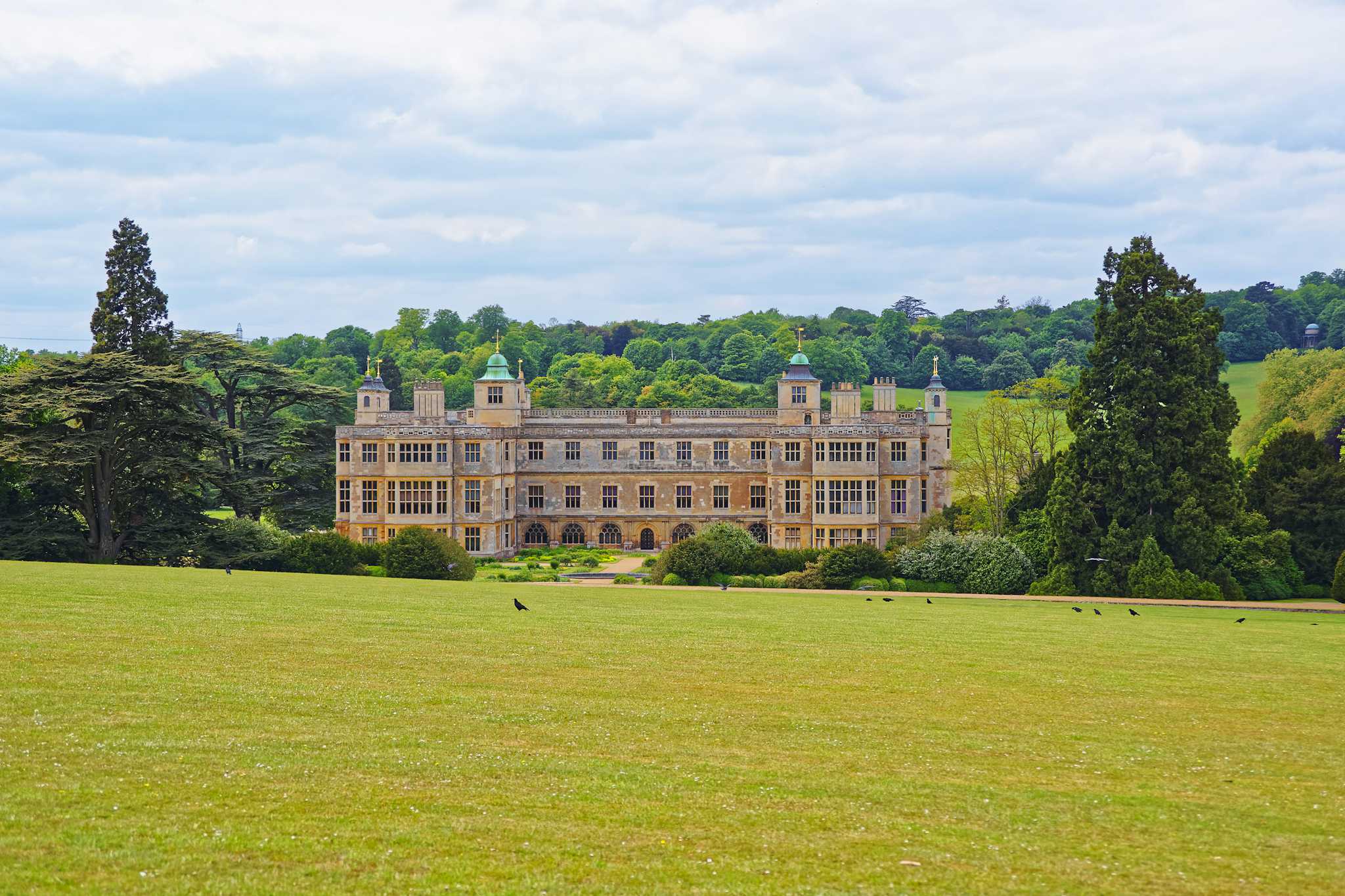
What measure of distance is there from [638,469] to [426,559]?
2802 centimetres

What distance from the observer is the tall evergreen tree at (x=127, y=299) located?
57812 millimetres

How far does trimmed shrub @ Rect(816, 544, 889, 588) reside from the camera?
51531mm

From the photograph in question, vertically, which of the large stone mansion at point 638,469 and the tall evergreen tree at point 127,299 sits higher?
the tall evergreen tree at point 127,299

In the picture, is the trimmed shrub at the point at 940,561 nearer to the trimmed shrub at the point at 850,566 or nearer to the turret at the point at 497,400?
the trimmed shrub at the point at 850,566

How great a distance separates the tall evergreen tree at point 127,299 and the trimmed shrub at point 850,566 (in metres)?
30.6

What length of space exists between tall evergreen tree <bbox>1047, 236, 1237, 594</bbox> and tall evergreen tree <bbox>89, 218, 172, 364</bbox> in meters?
39.5

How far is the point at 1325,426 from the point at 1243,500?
36.6 metres

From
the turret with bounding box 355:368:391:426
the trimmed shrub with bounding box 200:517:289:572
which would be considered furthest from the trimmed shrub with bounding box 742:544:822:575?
the turret with bounding box 355:368:391:426

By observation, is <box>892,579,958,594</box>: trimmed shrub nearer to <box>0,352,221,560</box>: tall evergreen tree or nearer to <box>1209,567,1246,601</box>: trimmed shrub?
<box>1209,567,1246,601</box>: trimmed shrub

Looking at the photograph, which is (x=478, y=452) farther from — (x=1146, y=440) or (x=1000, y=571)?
(x=1146, y=440)

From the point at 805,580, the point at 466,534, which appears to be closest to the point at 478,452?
the point at 466,534

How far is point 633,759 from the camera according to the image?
16.0 metres

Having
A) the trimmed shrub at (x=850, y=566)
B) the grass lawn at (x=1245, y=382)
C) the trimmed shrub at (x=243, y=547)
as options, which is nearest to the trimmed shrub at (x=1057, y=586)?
the trimmed shrub at (x=850, y=566)

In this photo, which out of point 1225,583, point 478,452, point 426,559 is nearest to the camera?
point 1225,583
